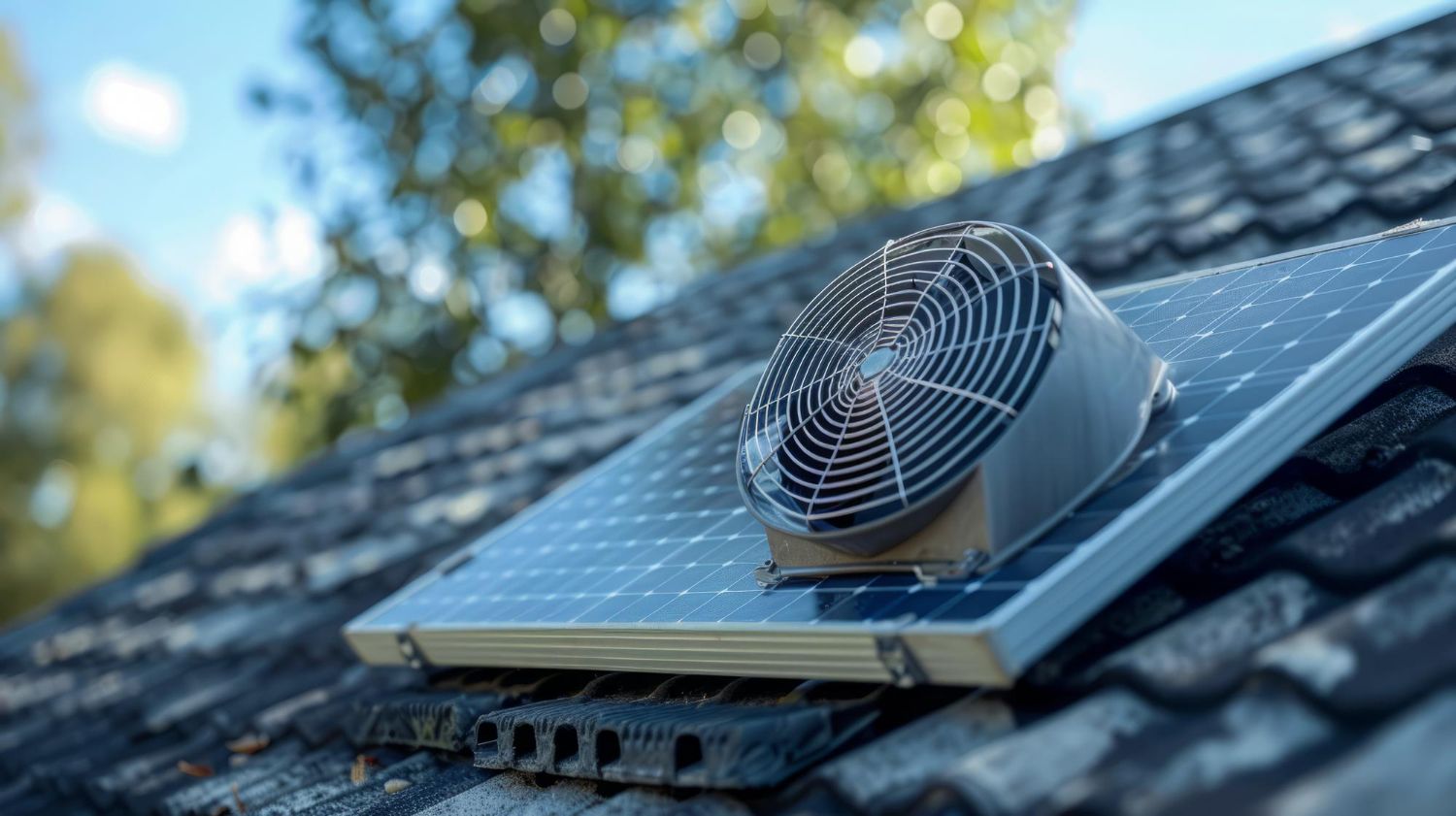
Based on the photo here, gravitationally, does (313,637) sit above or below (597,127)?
below

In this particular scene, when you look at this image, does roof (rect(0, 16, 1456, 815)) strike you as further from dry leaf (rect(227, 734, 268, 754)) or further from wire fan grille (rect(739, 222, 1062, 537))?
wire fan grille (rect(739, 222, 1062, 537))

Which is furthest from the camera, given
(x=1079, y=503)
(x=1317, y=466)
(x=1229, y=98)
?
(x=1229, y=98)

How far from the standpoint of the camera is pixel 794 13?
24.0 meters

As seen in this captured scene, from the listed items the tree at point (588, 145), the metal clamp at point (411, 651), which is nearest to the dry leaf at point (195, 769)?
the metal clamp at point (411, 651)

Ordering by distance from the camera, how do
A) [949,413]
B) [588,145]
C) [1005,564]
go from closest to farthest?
[1005,564]
[949,413]
[588,145]

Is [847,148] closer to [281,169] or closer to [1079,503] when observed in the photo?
[281,169]

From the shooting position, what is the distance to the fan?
6.54 ft

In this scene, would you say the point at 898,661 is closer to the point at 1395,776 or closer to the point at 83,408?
the point at 1395,776

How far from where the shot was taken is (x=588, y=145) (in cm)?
2152

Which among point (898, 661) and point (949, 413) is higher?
point (949, 413)

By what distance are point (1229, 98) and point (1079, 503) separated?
15.6ft

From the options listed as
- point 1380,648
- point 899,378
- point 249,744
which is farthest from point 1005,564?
point 249,744

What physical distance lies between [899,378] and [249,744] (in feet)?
8.00

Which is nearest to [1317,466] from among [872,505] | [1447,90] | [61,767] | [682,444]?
[872,505]
